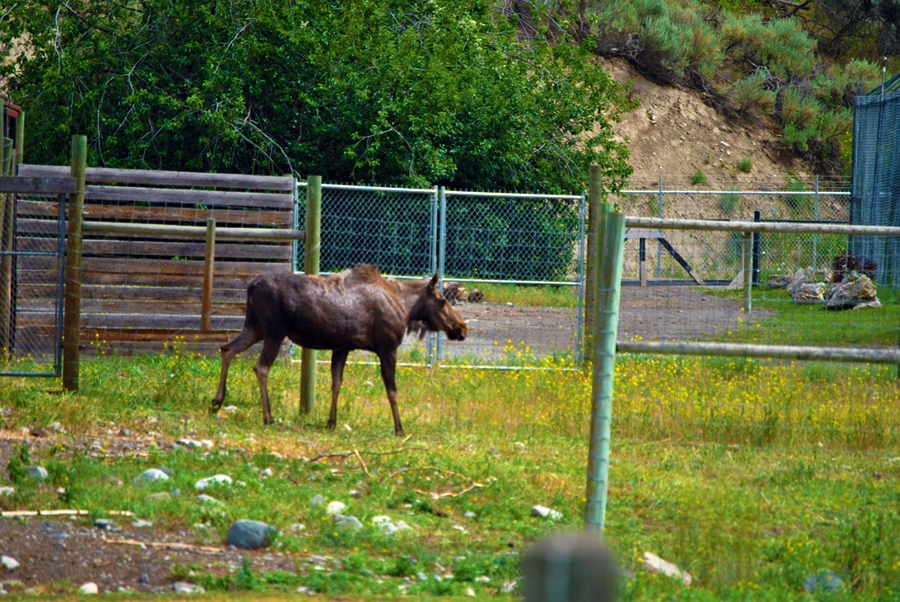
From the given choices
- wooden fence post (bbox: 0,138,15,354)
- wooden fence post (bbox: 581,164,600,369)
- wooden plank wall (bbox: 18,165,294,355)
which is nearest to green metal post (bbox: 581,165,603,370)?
wooden fence post (bbox: 581,164,600,369)

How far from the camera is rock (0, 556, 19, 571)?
4605 mm

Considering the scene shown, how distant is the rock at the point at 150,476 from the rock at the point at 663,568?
3.30m

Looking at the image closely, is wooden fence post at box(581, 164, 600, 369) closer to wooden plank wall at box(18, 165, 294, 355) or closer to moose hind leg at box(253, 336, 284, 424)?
moose hind leg at box(253, 336, 284, 424)

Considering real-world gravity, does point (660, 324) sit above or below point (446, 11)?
below

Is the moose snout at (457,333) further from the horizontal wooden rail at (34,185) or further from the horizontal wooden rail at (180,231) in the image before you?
the horizontal wooden rail at (34,185)

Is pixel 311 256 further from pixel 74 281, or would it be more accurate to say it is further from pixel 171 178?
pixel 171 178

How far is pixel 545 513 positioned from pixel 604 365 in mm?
1643

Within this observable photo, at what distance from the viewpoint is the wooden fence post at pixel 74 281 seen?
8.87 metres

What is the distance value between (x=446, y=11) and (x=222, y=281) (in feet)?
34.5

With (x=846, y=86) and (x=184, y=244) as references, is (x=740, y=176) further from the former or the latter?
(x=184, y=244)

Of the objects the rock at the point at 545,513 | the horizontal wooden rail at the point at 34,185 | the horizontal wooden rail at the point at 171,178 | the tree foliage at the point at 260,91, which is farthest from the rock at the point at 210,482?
the tree foliage at the point at 260,91

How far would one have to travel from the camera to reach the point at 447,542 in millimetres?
5461

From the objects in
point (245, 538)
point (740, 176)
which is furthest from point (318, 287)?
point (740, 176)

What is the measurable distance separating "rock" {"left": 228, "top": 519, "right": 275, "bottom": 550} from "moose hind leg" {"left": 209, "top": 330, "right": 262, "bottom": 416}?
3.56 m
